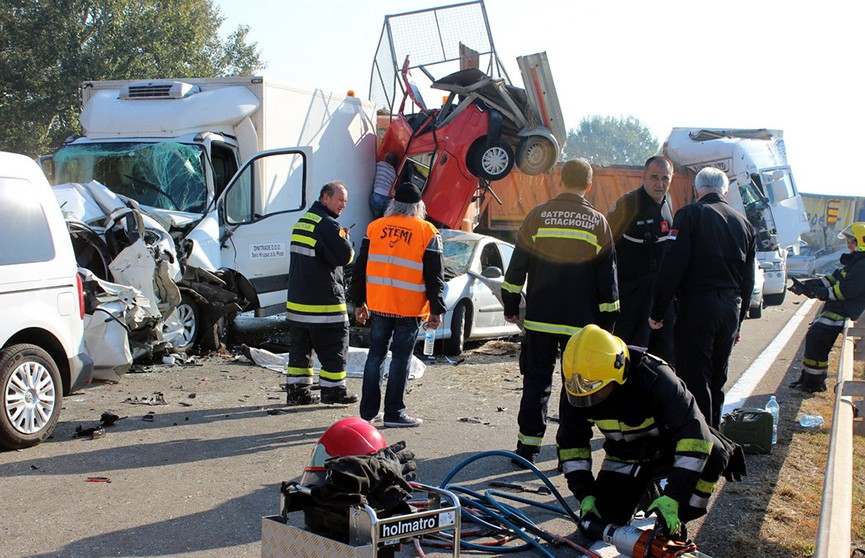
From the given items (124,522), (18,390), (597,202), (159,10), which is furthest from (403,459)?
(159,10)

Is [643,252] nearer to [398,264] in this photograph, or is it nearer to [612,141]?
[398,264]

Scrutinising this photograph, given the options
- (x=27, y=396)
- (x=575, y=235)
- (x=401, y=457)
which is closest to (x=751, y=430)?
(x=575, y=235)

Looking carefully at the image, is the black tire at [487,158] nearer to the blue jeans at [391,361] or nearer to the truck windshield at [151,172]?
the truck windshield at [151,172]

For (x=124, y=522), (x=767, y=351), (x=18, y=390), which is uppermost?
(x=18, y=390)

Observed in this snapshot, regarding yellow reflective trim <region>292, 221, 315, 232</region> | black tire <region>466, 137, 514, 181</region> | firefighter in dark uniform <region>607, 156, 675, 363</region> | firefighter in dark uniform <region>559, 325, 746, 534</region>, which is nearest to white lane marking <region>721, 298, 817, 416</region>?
firefighter in dark uniform <region>607, 156, 675, 363</region>

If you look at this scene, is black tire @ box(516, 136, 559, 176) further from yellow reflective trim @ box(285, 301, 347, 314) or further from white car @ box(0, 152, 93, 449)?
white car @ box(0, 152, 93, 449)

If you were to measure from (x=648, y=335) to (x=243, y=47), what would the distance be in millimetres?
37187

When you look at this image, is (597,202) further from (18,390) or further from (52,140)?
(52,140)

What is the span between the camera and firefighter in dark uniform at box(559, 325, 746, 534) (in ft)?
12.9

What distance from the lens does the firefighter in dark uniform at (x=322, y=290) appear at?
7.54 metres

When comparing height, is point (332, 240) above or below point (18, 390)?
above

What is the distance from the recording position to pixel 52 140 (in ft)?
111

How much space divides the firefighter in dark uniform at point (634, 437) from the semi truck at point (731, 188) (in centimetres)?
1633

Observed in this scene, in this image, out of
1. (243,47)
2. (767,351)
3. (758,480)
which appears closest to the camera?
(758,480)
